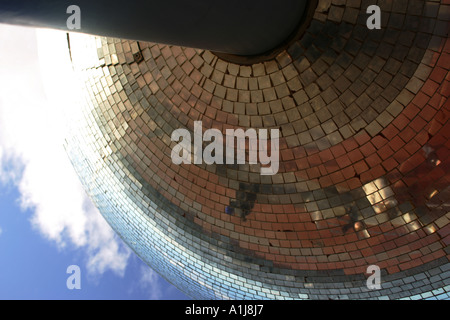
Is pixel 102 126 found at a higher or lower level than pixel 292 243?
higher

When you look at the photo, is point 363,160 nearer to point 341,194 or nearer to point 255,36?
point 341,194

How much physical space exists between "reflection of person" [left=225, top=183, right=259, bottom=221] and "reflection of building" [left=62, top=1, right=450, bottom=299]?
0.02 meters

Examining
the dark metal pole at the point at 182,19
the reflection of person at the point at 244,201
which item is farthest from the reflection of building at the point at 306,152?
the dark metal pole at the point at 182,19

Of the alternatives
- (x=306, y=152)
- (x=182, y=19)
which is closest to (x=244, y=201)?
(x=306, y=152)

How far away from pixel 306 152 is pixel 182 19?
57.7 inches

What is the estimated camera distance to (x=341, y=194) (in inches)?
114

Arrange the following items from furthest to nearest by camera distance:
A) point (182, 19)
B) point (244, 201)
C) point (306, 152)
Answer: point (244, 201) → point (306, 152) → point (182, 19)

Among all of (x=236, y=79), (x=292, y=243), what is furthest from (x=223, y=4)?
(x=292, y=243)

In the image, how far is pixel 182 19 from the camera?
191 cm

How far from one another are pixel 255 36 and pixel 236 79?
555 millimetres

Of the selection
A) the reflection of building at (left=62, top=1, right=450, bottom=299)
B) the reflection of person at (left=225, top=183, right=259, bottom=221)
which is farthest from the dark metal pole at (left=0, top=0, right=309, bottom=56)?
the reflection of person at (left=225, top=183, right=259, bottom=221)

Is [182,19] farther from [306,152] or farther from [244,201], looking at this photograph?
[244,201]

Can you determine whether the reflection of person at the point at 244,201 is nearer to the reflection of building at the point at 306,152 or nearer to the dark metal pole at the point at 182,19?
the reflection of building at the point at 306,152

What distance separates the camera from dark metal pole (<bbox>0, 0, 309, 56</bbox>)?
1.52m
